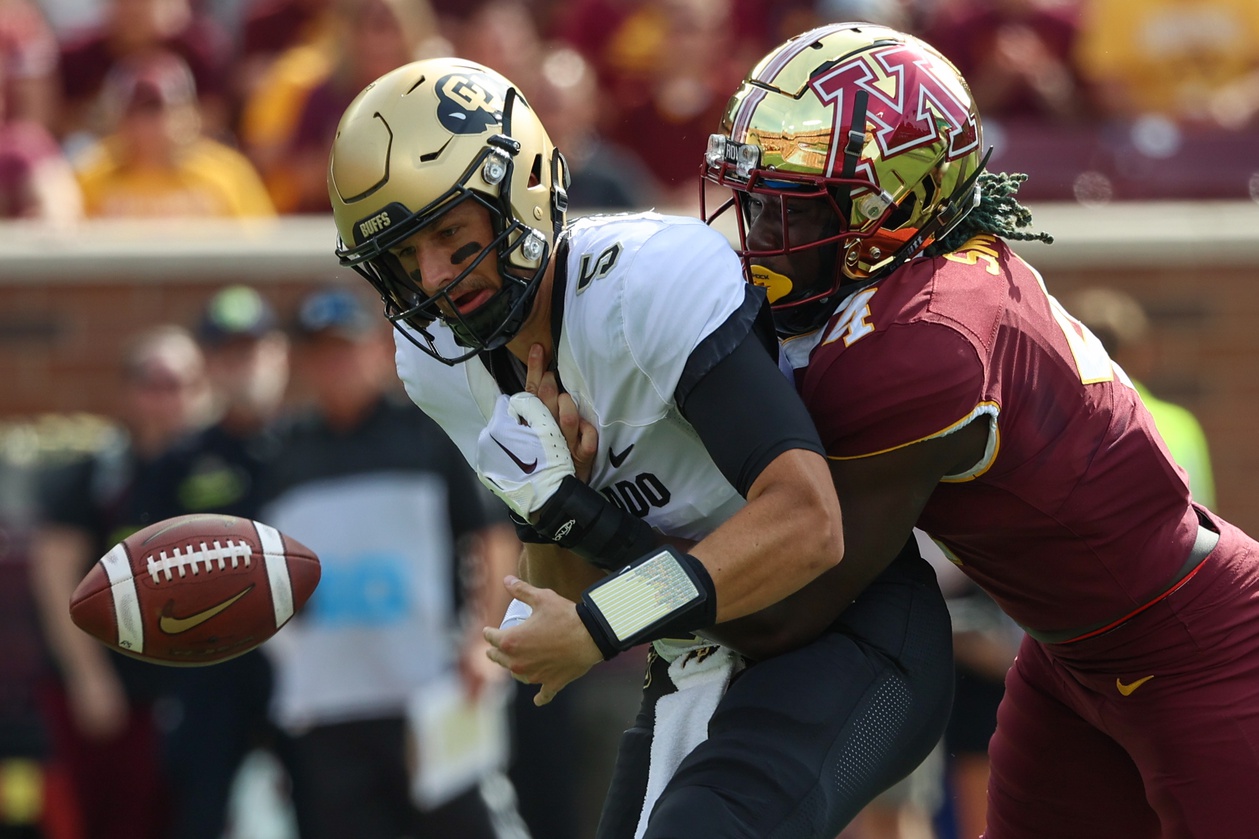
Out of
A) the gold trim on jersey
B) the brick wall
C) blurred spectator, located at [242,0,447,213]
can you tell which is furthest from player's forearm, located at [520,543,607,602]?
blurred spectator, located at [242,0,447,213]

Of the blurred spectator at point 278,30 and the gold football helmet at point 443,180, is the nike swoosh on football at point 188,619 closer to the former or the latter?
the gold football helmet at point 443,180

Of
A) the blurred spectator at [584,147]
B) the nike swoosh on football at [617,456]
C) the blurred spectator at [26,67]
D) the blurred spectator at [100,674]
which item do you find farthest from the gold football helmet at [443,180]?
the blurred spectator at [26,67]

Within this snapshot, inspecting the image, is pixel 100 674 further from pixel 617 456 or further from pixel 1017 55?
pixel 1017 55

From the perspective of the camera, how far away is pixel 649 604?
9.67 ft

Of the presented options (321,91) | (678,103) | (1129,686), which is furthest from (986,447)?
(321,91)

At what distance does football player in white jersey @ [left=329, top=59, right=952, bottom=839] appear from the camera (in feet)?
9.77

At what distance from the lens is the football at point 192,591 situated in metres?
3.44

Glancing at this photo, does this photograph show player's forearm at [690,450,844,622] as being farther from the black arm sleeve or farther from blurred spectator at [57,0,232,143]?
blurred spectator at [57,0,232,143]

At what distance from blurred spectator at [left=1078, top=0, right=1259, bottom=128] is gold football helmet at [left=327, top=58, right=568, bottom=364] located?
5136 millimetres

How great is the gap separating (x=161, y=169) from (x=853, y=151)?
4784 millimetres

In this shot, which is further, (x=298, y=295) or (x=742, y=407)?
(x=298, y=295)

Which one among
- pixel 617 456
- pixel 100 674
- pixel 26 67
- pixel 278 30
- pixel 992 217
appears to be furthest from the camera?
pixel 278 30

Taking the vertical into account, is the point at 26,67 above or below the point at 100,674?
above

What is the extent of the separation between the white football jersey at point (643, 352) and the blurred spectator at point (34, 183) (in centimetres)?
436
